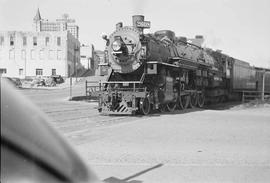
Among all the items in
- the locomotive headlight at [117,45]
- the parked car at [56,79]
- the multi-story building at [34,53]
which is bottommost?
the parked car at [56,79]

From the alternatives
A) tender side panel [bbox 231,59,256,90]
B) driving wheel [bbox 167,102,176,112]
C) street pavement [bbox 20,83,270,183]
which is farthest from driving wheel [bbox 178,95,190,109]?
tender side panel [bbox 231,59,256,90]

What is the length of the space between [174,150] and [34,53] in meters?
67.2

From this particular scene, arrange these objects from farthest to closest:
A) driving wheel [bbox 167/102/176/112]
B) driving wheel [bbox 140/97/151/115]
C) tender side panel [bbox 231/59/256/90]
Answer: tender side panel [bbox 231/59/256/90]
driving wheel [bbox 167/102/176/112]
driving wheel [bbox 140/97/151/115]

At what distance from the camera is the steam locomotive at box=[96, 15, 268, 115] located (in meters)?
17.0

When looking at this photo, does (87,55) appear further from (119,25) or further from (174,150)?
(174,150)

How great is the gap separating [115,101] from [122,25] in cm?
388

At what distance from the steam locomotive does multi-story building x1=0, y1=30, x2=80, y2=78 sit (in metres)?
49.6

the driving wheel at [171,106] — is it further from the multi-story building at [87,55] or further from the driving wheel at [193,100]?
the multi-story building at [87,55]

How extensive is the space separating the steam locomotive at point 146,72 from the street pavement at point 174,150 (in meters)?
3.44

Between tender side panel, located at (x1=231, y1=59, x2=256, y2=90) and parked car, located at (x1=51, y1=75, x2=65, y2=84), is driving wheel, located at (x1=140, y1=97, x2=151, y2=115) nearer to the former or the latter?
tender side panel, located at (x1=231, y1=59, x2=256, y2=90)

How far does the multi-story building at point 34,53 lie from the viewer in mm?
70562

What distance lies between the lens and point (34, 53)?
2832 inches

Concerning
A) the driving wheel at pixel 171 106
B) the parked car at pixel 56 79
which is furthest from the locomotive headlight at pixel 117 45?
the parked car at pixel 56 79

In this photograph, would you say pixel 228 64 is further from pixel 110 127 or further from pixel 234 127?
pixel 110 127
